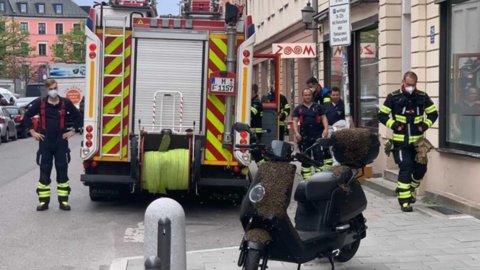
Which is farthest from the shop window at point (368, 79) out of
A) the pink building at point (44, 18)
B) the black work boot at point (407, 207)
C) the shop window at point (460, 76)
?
the pink building at point (44, 18)

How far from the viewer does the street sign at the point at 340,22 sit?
1140 centimetres

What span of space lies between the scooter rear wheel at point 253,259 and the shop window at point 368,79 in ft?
32.9

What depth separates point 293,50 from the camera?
1670 centimetres

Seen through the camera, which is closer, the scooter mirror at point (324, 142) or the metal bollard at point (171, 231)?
the metal bollard at point (171, 231)

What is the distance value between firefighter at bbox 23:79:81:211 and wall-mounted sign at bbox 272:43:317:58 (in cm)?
659

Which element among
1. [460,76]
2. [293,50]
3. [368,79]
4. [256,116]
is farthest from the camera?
[293,50]

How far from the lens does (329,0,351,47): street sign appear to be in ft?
37.4

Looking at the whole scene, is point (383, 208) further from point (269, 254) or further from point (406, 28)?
point (269, 254)

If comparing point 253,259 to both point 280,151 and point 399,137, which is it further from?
point 399,137

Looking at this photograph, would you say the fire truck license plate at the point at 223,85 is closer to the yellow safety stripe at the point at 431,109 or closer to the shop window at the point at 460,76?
the yellow safety stripe at the point at 431,109

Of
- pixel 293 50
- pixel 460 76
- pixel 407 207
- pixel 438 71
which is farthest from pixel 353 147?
pixel 293 50

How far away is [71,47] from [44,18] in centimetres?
2069

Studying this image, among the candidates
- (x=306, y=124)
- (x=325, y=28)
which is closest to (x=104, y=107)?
(x=306, y=124)

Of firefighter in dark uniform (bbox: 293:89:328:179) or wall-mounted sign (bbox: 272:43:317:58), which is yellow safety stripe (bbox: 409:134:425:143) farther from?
wall-mounted sign (bbox: 272:43:317:58)
